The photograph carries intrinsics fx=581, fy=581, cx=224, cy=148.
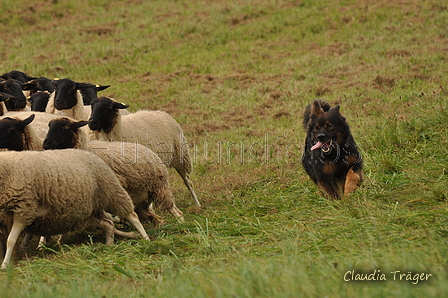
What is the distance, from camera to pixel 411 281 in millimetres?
3594

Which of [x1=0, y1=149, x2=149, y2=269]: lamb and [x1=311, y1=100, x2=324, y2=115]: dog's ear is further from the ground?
[x1=311, y1=100, x2=324, y2=115]: dog's ear

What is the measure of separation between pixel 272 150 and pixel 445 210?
5.62 metres

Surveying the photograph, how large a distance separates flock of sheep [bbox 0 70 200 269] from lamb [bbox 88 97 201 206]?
0.6 inches

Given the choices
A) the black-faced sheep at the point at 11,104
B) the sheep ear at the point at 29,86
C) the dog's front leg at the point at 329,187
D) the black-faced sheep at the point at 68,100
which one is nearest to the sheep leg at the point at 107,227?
the dog's front leg at the point at 329,187

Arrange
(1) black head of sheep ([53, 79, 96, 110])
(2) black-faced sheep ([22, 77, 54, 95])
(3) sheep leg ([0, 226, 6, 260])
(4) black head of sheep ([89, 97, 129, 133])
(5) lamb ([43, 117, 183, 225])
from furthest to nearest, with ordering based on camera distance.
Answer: (2) black-faced sheep ([22, 77, 54, 95]), (1) black head of sheep ([53, 79, 96, 110]), (4) black head of sheep ([89, 97, 129, 133]), (5) lamb ([43, 117, 183, 225]), (3) sheep leg ([0, 226, 6, 260])

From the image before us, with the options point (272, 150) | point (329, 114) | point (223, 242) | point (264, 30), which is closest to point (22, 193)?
point (223, 242)

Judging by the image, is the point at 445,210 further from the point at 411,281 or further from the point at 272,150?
the point at 272,150

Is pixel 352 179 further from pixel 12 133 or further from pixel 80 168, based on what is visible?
pixel 12 133

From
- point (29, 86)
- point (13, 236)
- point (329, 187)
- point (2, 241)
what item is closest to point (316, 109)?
point (329, 187)

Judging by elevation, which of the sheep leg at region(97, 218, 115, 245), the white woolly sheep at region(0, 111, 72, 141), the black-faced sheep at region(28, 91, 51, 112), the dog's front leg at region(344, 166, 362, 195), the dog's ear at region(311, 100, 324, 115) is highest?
the dog's ear at region(311, 100, 324, 115)

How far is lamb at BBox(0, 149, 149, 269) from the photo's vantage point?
5594mm

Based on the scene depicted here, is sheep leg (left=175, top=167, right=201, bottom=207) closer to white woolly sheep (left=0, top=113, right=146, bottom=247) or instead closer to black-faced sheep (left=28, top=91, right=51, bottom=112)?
white woolly sheep (left=0, top=113, right=146, bottom=247)

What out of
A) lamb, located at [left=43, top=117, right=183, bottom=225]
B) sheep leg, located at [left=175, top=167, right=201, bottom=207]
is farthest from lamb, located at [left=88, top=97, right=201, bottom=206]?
lamb, located at [left=43, top=117, right=183, bottom=225]

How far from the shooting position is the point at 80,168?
6105 millimetres
